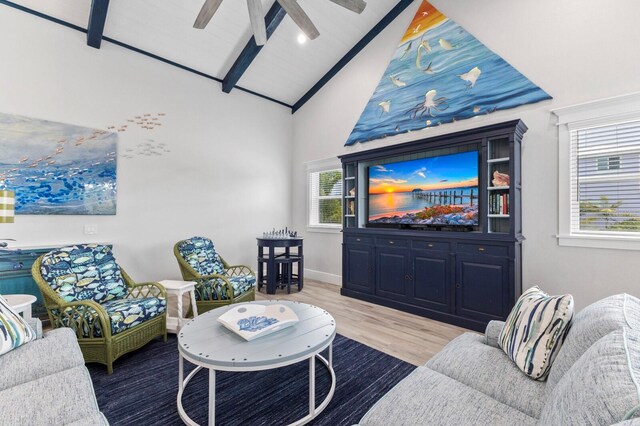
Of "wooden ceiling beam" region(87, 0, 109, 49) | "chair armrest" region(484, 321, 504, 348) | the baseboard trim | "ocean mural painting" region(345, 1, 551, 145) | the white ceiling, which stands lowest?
the baseboard trim

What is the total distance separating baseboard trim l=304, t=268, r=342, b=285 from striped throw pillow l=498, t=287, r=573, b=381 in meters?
3.70

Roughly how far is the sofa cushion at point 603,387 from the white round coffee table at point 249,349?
123 cm

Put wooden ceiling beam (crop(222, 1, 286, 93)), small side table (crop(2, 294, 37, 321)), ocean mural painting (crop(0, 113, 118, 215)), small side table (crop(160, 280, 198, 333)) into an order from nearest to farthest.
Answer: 1. small side table (crop(2, 294, 37, 321))
2. small side table (crop(160, 280, 198, 333))
3. ocean mural painting (crop(0, 113, 118, 215))
4. wooden ceiling beam (crop(222, 1, 286, 93))

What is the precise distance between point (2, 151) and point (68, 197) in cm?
75

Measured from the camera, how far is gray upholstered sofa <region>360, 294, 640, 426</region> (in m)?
0.79

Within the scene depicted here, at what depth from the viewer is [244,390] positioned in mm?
2184

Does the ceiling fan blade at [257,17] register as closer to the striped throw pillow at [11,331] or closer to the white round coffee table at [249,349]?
the white round coffee table at [249,349]

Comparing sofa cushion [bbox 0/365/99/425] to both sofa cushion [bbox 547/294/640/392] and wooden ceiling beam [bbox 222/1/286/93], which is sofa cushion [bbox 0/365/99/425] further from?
wooden ceiling beam [bbox 222/1/286/93]

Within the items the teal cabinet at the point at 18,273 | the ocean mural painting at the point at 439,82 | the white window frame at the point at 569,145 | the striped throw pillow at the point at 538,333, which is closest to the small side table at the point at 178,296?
the teal cabinet at the point at 18,273

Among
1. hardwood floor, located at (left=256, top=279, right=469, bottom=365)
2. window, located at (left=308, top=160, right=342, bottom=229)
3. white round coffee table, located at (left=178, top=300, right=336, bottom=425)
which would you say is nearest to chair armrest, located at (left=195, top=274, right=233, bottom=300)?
white round coffee table, located at (left=178, top=300, right=336, bottom=425)

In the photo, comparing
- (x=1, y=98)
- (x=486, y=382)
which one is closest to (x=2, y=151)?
(x=1, y=98)

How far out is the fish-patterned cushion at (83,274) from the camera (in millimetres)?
2670

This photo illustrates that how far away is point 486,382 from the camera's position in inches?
58.7

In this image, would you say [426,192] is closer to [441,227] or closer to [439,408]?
[441,227]
